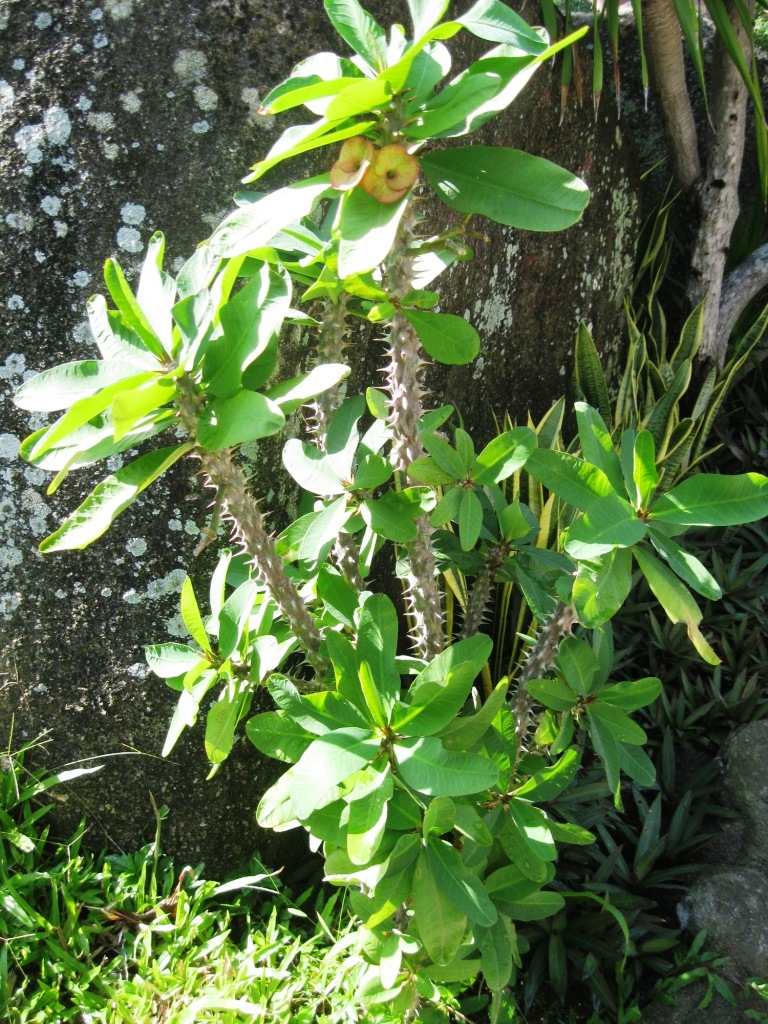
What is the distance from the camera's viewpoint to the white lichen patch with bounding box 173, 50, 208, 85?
6.04 feet

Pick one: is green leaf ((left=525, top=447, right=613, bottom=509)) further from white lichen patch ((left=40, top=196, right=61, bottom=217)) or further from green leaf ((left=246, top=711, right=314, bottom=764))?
white lichen patch ((left=40, top=196, right=61, bottom=217))

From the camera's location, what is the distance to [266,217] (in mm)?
1019

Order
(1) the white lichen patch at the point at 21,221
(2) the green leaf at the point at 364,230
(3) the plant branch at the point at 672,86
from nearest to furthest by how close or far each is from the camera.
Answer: (2) the green leaf at the point at 364,230 → (1) the white lichen patch at the point at 21,221 → (3) the plant branch at the point at 672,86

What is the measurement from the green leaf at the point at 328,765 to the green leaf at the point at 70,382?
570 mm

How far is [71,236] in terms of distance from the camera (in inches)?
71.1

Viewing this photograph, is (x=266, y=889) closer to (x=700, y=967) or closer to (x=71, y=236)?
(x=700, y=967)

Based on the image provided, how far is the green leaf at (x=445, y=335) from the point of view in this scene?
113 centimetres

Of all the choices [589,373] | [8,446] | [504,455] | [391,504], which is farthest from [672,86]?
[8,446]

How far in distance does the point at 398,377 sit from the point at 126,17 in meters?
1.22

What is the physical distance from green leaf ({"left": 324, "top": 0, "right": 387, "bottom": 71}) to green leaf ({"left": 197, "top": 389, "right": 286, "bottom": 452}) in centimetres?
44

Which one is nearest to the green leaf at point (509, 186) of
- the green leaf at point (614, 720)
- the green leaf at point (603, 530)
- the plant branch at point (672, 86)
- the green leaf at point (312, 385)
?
the green leaf at point (312, 385)

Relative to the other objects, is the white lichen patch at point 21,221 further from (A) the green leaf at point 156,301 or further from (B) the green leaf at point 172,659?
(B) the green leaf at point 172,659

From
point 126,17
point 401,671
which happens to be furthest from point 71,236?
point 401,671

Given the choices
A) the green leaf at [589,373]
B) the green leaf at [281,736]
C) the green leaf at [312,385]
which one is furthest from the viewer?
the green leaf at [589,373]
